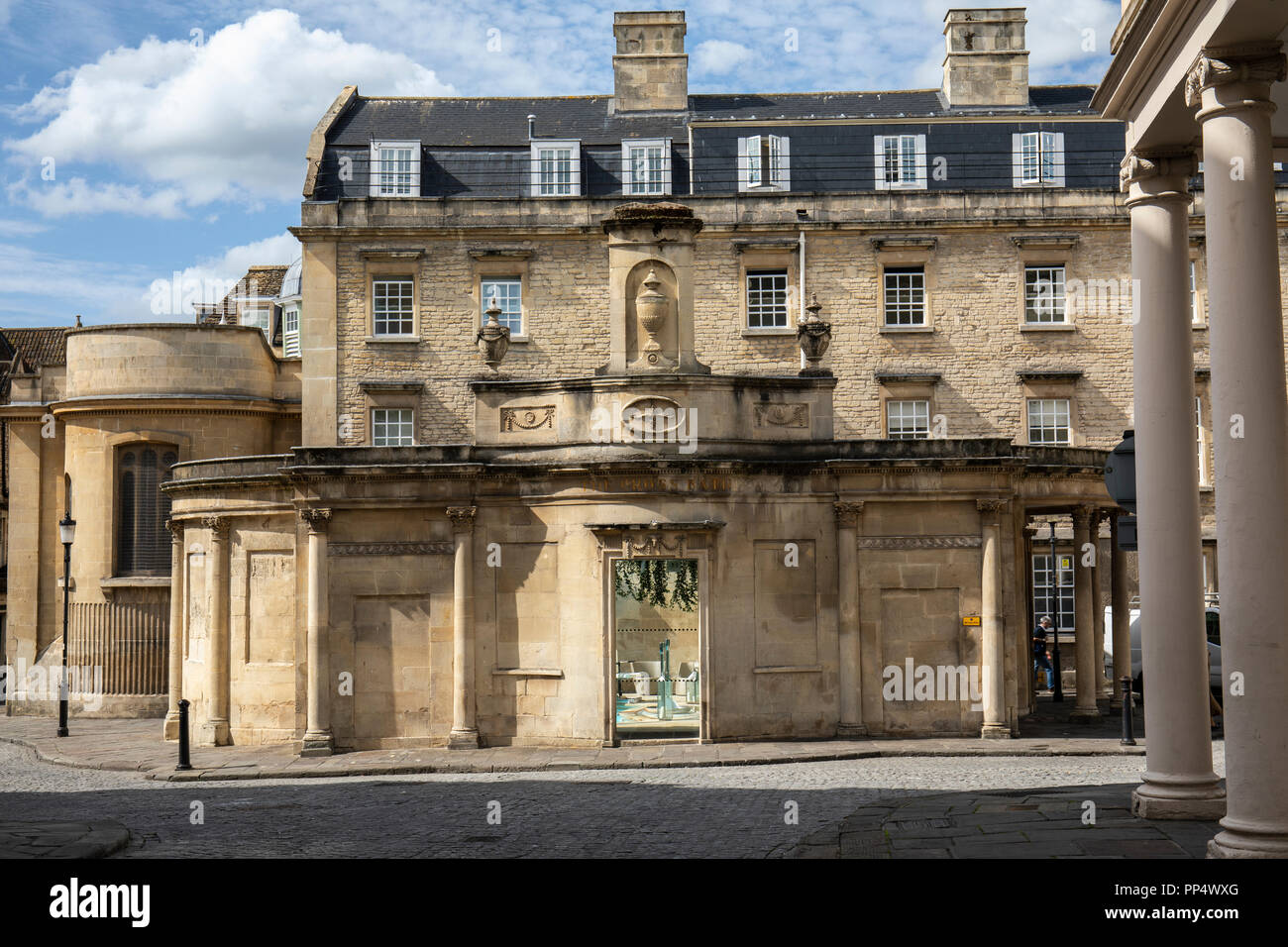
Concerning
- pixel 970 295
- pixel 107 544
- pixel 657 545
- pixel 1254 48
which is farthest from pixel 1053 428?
pixel 1254 48

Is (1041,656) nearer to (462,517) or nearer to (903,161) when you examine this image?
(903,161)

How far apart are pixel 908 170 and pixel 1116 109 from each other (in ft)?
95.1

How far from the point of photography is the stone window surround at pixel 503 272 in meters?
38.5

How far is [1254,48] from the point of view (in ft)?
31.7

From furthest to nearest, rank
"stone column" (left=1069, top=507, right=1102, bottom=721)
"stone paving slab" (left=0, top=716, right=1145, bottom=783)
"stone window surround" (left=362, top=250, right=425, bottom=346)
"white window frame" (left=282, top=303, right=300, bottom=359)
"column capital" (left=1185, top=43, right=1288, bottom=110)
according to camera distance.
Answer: "white window frame" (left=282, top=303, right=300, bottom=359), "stone window surround" (left=362, top=250, right=425, bottom=346), "stone column" (left=1069, top=507, right=1102, bottom=721), "stone paving slab" (left=0, top=716, right=1145, bottom=783), "column capital" (left=1185, top=43, right=1288, bottom=110)

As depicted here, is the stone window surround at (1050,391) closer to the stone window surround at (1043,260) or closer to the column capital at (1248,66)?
the stone window surround at (1043,260)

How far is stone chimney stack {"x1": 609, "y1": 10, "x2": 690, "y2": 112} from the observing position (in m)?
42.7

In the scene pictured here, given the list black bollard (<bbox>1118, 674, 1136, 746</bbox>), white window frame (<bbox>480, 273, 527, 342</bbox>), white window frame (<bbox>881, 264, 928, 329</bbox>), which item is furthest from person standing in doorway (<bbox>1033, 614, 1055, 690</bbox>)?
white window frame (<bbox>480, 273, 527, 342</bbox>)

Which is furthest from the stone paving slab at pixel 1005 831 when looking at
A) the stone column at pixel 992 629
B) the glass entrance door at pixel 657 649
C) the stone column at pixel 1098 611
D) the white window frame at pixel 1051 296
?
the white window frame at pixel 1051 296

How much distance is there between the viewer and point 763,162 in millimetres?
40781

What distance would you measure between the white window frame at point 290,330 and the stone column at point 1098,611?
2823cm

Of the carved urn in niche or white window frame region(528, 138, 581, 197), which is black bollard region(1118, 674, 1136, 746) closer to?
the carved urn in niche

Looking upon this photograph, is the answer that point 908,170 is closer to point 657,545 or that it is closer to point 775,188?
point 775,188

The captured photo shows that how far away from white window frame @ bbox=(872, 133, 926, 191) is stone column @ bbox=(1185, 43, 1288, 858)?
104 ft
